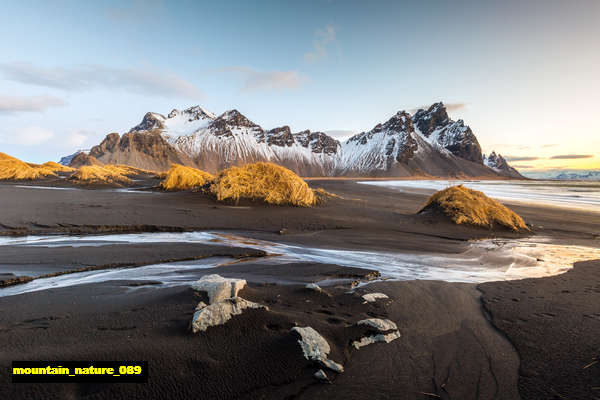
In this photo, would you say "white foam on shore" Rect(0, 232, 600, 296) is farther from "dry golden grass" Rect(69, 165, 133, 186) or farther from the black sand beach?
"dry golden grass" Rect(69, 165, 133, 186)

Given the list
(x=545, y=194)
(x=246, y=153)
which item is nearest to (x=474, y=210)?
(x=545, y=194)

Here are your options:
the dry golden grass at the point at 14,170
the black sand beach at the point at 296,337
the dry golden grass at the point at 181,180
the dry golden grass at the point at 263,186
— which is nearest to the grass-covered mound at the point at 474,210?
the black sand beach at the point at 296,337

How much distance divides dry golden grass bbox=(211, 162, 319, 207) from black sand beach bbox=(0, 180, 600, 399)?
21.9 feet

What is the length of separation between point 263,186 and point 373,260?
752 centimetres

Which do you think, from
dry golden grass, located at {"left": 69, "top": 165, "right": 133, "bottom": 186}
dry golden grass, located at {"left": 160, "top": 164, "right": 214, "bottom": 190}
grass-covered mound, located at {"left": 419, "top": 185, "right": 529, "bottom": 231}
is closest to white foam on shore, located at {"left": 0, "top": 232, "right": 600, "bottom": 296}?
grass-covered mound, located at {"left": 419, "top": 185, "right": 529, "bottom": 231}

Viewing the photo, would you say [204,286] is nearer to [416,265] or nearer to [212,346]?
[212,346]

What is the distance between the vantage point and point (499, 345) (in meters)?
2.53

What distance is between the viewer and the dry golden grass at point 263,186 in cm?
1162

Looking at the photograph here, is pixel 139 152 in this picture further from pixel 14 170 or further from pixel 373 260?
pixel 373 260

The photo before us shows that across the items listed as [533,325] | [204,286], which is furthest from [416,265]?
[204,286]

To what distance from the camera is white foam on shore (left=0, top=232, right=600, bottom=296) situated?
3.84 meters

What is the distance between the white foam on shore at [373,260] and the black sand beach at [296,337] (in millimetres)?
330

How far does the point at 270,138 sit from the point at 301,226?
191 m

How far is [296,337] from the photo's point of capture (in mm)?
2104
